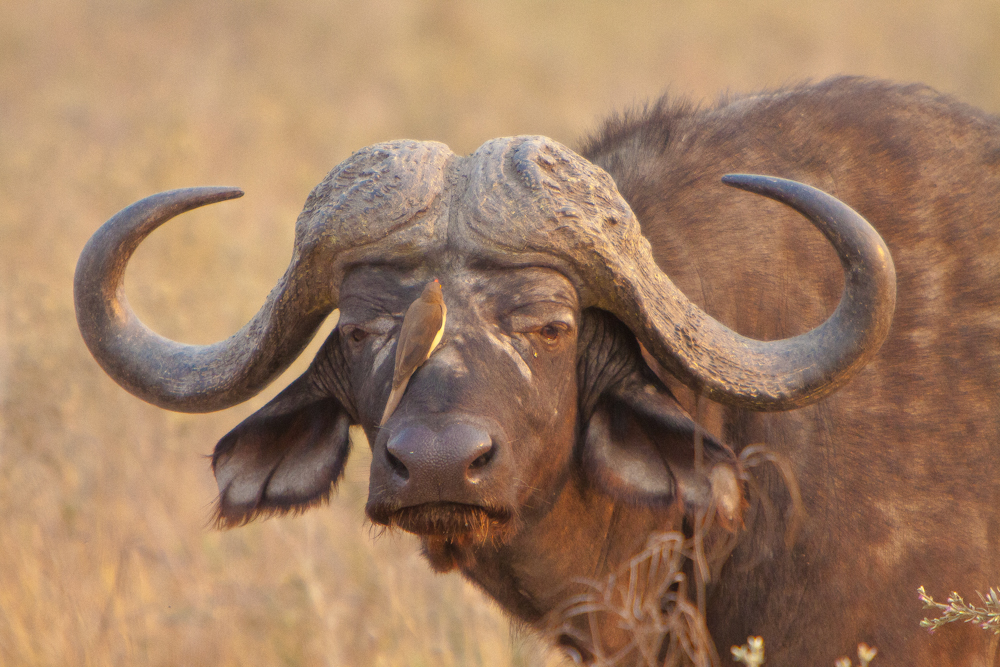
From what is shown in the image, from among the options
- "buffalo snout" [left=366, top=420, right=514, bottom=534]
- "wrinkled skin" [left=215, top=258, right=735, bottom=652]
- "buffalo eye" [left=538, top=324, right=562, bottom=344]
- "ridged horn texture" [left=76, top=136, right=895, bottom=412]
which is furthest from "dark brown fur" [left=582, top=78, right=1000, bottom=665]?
"buffalo snout" [left=366, top=420, right=514, bottom=534]

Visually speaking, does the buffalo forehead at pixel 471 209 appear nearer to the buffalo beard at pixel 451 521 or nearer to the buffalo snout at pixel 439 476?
the buffalo snout at pixel 439 476

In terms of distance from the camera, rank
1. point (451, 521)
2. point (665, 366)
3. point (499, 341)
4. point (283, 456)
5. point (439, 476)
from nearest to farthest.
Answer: point (439, 476), point (451, 521), point (499, 341), point (665, 366), point (283, 456)

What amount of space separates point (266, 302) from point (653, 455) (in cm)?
115

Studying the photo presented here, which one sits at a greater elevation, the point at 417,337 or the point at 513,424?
the point at 417,337

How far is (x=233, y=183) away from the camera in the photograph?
8.45m

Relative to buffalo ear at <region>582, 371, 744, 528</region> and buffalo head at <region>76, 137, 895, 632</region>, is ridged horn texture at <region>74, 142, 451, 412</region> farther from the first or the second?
buffalo ear at <region>582, 371, 744, 528</region>

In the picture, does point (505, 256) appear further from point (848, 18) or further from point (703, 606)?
point (848, 18)

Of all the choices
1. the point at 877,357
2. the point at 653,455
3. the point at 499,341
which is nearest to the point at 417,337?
the point at 499,341

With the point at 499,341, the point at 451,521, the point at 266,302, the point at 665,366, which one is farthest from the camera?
the point at 266,302

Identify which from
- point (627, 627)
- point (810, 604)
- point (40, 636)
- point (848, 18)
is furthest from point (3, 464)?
point (848, 18)

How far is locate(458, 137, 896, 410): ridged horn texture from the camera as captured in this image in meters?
2.49

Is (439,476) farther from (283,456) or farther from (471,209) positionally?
(283,456)

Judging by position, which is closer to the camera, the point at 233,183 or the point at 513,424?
the point at 513,424

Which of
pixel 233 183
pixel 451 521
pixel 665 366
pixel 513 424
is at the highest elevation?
pixel 233 183
